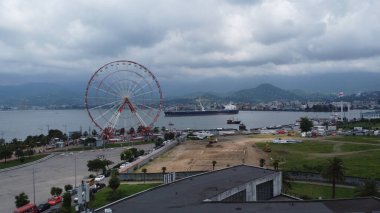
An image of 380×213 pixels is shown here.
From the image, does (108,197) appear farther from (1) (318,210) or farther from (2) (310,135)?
(2) (310,135)

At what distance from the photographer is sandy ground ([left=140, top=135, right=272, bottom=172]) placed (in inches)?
1743

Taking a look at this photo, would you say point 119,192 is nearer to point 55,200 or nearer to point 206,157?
point 55,200

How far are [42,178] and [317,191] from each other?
94.2ft

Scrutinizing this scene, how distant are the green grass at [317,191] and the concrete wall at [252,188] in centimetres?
391

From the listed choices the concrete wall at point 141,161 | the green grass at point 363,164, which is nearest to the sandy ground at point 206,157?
the concrete wall at point 141,161

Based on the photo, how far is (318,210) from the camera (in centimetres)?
1752

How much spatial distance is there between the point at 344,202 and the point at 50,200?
2189 cm

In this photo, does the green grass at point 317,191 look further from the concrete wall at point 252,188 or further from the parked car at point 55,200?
the parked car at point 55,200

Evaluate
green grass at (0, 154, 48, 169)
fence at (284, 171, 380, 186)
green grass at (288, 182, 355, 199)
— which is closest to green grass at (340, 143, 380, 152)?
fence at (284, 171, 380, 186)

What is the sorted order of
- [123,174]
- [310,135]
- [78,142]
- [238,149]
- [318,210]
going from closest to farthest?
[318,210], [123,174], [238,149], [310,135], [78,142]

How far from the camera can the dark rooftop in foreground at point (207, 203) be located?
17.9 m

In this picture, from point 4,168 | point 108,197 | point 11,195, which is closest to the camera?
point 108,197

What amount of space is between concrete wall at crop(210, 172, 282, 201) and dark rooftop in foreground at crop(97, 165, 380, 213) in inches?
9.6

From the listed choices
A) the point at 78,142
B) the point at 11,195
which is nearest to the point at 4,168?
the point at 11,195
